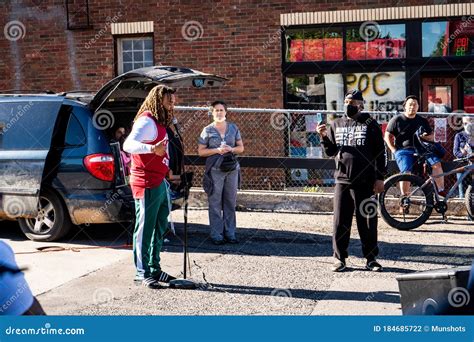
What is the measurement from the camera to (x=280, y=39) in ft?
42.7

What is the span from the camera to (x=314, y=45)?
42.6 ft

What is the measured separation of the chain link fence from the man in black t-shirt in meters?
0.60

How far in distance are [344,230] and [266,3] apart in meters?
7.12

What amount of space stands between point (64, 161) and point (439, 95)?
7.63 meters

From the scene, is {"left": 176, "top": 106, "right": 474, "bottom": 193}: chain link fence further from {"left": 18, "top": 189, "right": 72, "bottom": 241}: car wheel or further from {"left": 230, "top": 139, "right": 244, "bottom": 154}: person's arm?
{"left": 18, "top": 189, "right": 72, "bottom": 241}: car wheel

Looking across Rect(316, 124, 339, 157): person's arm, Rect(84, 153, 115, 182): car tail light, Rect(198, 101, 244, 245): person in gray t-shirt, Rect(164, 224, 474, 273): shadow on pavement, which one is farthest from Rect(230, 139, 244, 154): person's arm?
Rect(316, 124, 339, 157): person's arm

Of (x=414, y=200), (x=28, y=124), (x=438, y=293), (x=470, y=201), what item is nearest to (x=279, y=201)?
(x=414, y=200)

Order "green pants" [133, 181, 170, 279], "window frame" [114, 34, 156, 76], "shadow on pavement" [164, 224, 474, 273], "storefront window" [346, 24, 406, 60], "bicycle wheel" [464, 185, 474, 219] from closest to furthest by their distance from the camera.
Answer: "green pants" [133, 181, 170, 279], "shadow on pavement" [164, 224, 474, 273], "bicycle wheel" [464, 185, 474, 219], "storefront window" [346, 24, 406, 60], "window frame" [114, 34, 156, 76]

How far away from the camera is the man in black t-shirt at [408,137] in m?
9.90

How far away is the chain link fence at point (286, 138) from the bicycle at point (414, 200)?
78 cm

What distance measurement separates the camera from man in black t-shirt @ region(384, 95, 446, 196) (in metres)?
9.90

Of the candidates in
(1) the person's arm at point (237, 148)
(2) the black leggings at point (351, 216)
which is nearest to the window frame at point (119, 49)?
(1) the person's arm at point (237, 148)

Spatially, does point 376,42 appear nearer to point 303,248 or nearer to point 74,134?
point 303,248
